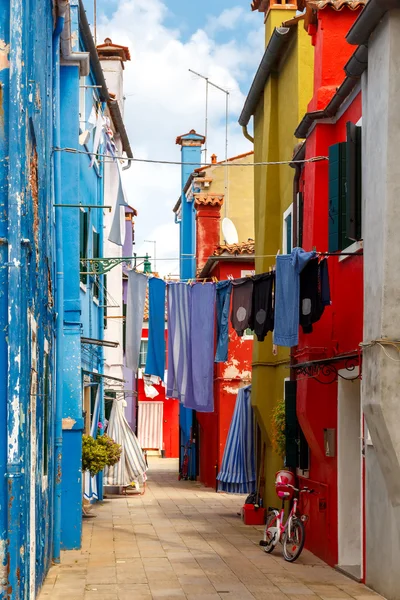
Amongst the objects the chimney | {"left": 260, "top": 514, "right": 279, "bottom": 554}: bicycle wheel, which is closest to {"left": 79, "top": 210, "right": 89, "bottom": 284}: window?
{"left": 260, "top": 514, "right": 279, "bottom": 554}: bicycle wheel

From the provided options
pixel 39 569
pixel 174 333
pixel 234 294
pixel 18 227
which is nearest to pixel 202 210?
pixel 174 333

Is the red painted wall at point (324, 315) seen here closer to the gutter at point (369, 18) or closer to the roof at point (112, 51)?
the gutter at point (369, 18)

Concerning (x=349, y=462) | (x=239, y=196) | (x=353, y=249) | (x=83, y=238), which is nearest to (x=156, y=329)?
(x=83, y=238)

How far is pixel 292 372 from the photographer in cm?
1883

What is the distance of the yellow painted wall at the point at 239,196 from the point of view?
3797 cm

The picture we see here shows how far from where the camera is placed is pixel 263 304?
17406 millimetres

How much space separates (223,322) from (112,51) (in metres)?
15.0

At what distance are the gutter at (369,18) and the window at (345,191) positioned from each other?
48.4 inches

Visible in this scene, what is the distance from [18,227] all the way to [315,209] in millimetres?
7857

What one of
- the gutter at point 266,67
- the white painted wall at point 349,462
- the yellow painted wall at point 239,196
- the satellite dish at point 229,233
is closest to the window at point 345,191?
the white painted wall at point 349,462

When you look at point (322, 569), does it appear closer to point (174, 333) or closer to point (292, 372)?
point (292, 372)

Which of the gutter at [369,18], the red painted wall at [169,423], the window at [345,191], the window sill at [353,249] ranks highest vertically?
the gutter at [369,18]

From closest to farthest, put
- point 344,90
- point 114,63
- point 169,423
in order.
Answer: point 344,90, point 114,63, point 169,423

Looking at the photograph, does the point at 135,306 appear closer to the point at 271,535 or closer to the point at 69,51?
the point at 69,51
